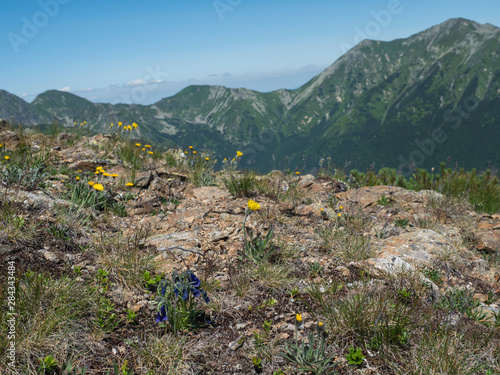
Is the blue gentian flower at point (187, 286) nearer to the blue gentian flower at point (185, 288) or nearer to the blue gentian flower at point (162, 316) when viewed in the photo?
the blue gentian flower at point (185, 288)

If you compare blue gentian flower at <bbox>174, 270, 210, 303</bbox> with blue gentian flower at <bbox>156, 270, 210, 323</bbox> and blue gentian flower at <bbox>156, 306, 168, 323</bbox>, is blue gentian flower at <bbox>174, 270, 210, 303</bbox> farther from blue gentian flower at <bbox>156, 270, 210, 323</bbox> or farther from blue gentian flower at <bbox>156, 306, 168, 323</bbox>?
blue gentian flower at <bbox>156, 306, 168, 323</bbox>

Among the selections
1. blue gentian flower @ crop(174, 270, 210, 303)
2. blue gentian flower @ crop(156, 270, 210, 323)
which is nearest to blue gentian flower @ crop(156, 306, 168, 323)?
blue gentian flower @ crop(156, 270, 210, 323)

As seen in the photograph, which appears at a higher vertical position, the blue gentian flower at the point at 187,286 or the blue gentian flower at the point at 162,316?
the blue gentian flower at the point at 187,286

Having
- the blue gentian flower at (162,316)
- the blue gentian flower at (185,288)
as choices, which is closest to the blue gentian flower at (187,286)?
the blue gentian flower at (185,288)

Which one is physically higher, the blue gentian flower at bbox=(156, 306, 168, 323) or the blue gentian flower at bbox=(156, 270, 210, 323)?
the blue gentian flower at bbox=(156, 270, 210, 323)

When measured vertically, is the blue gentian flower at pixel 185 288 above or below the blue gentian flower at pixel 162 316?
above

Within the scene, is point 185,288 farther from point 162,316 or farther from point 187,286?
point 162,316

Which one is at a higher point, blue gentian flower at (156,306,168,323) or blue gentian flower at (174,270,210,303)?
blue gentian flower at (174,270,210,303)

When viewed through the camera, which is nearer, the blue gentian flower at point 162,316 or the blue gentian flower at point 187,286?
the blue gentian flower at point 162,316

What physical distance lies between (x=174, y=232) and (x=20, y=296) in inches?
95.9

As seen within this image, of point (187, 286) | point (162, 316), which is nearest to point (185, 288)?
Result: point (187, 286)

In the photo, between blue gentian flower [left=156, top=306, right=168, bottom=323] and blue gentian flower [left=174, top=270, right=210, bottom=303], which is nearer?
blue gentian flower [left=156, top=306, right=168, bottom=323]

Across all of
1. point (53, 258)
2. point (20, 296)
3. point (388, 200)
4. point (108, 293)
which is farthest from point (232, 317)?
point (388, 200)

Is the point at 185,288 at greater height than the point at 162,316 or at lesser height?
greater
